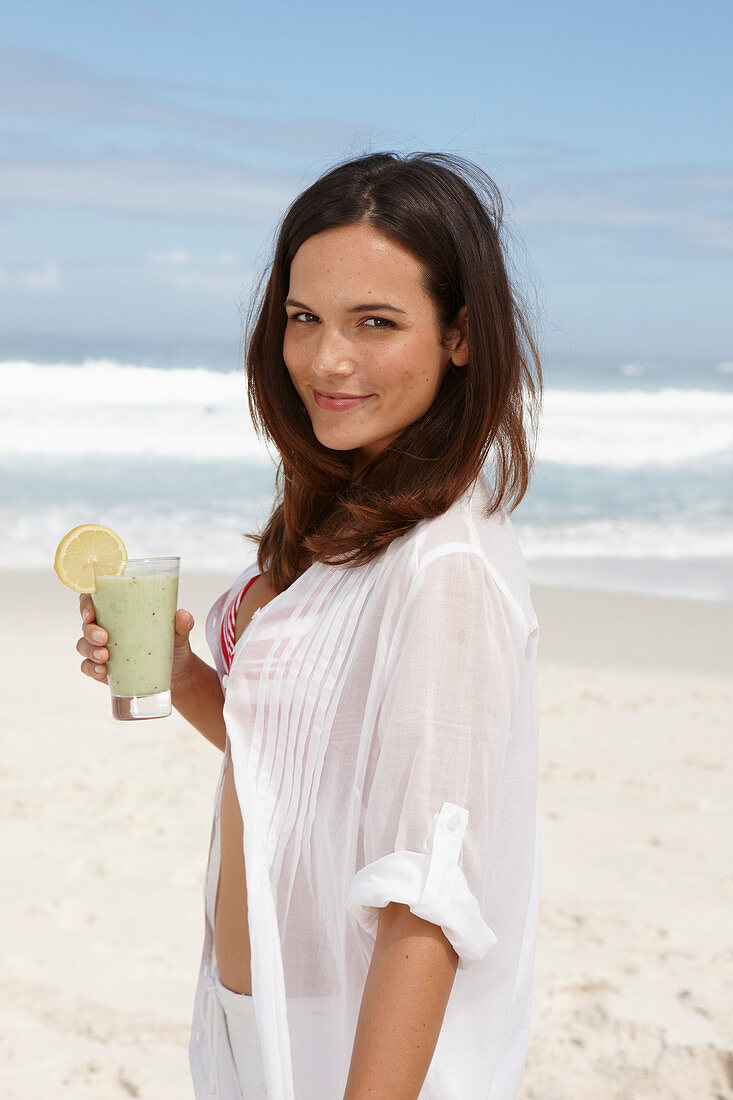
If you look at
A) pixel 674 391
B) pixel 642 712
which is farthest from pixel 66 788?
pixel 674 391

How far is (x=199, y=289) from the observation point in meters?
52.3

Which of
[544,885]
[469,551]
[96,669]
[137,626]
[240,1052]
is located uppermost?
[469,551]

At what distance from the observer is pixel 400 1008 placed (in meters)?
1.22

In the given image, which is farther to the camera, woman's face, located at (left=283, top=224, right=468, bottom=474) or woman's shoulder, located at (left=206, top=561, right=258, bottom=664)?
woman's shoulder, located at (left=206, top=561, right=258, bottom=664)

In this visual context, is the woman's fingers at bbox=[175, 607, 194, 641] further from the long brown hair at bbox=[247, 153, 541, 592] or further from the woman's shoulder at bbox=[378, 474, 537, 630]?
the woman's shoulder at bbox=[378, 474, 537, 630]

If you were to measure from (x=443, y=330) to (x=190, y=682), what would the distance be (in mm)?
925

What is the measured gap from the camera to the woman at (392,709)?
127cm

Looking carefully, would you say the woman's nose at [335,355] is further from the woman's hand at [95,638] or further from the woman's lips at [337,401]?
the woman's hand at [95,638]

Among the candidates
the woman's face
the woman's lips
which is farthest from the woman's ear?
the woman's lips

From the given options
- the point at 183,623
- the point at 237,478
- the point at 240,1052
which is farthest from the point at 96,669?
the point at 237,478

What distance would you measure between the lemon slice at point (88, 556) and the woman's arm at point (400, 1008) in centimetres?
85

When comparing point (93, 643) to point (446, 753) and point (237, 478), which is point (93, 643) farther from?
point (237, 478)

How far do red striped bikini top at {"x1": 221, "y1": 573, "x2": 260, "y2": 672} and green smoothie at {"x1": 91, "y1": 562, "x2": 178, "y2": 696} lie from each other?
0.13 m

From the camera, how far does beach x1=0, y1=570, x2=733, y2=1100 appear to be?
311cm
